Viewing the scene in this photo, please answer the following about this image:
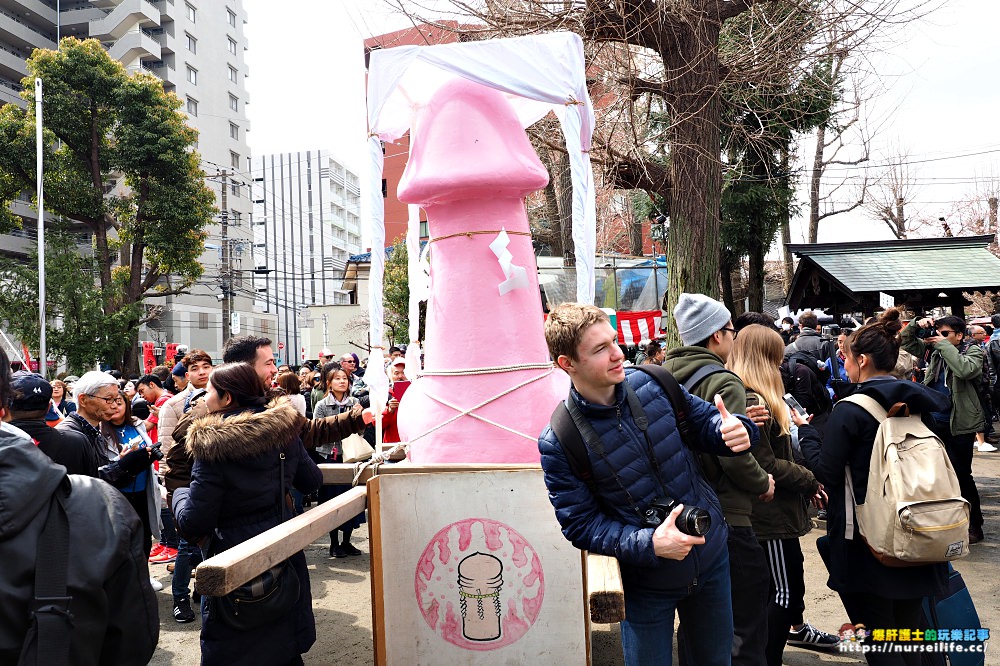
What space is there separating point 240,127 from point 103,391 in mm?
48878

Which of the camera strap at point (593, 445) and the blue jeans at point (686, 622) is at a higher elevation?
the camera strap at point (593, 445)

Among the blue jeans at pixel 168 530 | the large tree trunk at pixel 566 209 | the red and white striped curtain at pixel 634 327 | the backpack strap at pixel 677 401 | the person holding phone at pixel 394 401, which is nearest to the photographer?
the backpack strap at pixel 677 401

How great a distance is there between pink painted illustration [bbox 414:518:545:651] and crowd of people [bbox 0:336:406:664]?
1.94 feet

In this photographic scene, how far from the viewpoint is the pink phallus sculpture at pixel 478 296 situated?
12.6 feet

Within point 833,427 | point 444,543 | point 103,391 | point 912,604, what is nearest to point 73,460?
point 103,391

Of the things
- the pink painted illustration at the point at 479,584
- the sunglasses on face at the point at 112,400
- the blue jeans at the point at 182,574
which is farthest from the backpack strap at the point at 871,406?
the blue jeans at the point at 182,574

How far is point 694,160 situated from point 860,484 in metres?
4.95

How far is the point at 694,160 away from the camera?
7516 millimetres

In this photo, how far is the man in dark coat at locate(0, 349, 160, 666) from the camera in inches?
59.0

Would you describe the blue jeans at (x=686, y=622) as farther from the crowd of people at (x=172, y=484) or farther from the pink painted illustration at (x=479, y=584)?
the crowd of people at (x=172, y=484)

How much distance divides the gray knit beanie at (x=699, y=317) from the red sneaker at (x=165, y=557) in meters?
5.80

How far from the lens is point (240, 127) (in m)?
49.2

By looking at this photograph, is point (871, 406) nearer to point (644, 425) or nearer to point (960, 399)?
point (644, 425)

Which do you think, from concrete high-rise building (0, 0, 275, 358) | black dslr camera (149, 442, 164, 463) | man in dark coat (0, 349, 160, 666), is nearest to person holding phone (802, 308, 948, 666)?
man in dark coat (0, 349, 160, 666)
